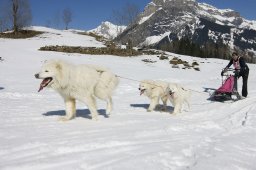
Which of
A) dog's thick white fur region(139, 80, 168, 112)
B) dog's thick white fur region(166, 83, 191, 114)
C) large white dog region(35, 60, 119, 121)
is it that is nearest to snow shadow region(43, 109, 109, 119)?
large white dog region(35, 60, 119, 121)

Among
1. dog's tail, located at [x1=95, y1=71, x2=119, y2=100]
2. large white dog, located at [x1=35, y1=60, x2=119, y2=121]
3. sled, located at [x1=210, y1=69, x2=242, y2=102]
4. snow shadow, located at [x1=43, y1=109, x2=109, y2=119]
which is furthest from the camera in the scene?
sled, located at [x1=210, y1=69, x2=242, y2=102]

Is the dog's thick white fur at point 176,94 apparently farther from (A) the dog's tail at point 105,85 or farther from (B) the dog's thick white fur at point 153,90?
(A) the dog's tail at point 105,85

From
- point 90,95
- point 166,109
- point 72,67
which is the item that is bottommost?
point 166,109

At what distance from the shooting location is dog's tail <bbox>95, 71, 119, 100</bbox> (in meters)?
7.89

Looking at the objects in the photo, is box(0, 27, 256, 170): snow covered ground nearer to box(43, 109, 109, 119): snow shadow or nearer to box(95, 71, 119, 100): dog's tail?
box(43, 109, 109, 119): snow shadow

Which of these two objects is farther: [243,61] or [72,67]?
[243,61]

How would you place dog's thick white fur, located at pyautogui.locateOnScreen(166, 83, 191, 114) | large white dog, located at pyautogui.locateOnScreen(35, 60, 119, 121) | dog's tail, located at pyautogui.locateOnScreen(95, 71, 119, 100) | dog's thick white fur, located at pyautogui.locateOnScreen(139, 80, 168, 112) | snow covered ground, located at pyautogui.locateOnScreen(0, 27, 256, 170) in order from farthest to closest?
dog's thick white fur, located at pyautogui.locateOnScreen(139, 80, 168, 112) → dog's thick white fur, located at pyautogui.locateOnScreen(166, 83, 191, 114) → dog's tail, located at pyautogui.locateOnScreen(95, 71, 119, 100) → large white dog, located at pyautogui.locateOnScreen(35, 60, 119, 121) → snow covered ground, located at pyautogui.locateOnScreen(0, 27, 256, 170)

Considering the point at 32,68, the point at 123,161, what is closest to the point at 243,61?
the point at 123,161

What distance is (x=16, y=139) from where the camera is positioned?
5.70 metres

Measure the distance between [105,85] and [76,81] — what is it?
928 mm

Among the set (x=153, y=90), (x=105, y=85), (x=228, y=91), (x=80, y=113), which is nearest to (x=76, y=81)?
(x=105, y=85)

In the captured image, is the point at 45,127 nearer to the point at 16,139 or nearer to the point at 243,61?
the point at 16,139

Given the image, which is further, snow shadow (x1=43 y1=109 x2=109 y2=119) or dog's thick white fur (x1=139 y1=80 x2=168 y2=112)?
dog's thick white fur (x1=139 y1=80 x2=168 y2=112)

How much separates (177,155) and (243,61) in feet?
27.4
